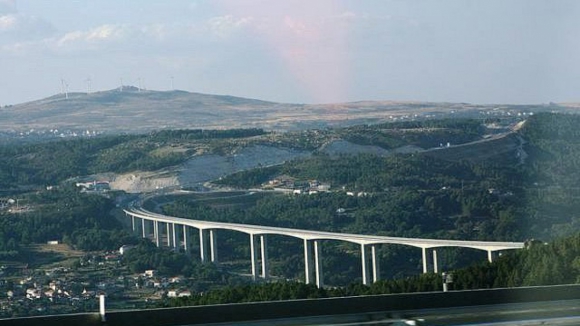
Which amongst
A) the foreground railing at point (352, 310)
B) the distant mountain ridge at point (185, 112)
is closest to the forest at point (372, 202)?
the foreground railing at point (352, 310)

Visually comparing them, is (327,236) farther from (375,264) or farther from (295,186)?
(295,186)

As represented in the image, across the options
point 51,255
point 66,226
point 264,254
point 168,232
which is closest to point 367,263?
point 264,254

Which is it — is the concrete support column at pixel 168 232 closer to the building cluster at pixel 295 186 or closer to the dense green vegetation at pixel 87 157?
the building cluster at pixel 295 186

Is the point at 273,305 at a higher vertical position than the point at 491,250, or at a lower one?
higher

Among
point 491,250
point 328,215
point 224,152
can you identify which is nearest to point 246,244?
point 328,215

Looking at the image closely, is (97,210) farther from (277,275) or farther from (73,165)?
(73,165)

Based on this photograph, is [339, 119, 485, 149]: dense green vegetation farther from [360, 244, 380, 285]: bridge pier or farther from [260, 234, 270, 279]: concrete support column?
[360, 244, 380, 285]: bridge pier
